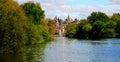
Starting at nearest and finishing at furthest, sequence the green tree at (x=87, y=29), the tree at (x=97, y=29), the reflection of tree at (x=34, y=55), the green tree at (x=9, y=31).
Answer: the reflection of tree at (x=34, y=55) → the green tree at (x=9, y=31) → the tree at (x=97, y=29) → the green tree at (x=87, y=29)

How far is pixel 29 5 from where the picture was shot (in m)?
91.8

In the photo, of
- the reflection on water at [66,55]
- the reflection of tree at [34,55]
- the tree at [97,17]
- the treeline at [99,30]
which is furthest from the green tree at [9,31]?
the tree at [97,17]

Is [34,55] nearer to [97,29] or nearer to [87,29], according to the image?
[87,29]

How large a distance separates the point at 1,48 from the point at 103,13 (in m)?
114

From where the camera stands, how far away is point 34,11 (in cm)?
9194

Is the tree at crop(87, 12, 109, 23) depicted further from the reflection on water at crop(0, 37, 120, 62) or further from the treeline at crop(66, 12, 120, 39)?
the reflection on water at crop(0, 37, 120, 62)

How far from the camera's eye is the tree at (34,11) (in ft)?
299

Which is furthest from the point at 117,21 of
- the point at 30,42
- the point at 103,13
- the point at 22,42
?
the point at 22,42

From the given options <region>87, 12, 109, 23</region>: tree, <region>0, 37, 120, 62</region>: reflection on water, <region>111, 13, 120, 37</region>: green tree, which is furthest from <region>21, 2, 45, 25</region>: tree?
<region>87, 12, 109, 23</region>: tree

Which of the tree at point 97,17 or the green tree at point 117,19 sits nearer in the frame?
the green tree at point 117,19

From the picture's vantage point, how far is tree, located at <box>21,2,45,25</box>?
9103cm

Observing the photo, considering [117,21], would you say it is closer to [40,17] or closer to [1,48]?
[40,17]

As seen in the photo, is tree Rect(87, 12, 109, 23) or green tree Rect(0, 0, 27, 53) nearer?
green tree Rect(0, 0, 27, 53)

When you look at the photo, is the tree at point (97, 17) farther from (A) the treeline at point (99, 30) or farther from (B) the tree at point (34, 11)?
(B) the tree at point (34, 11)
